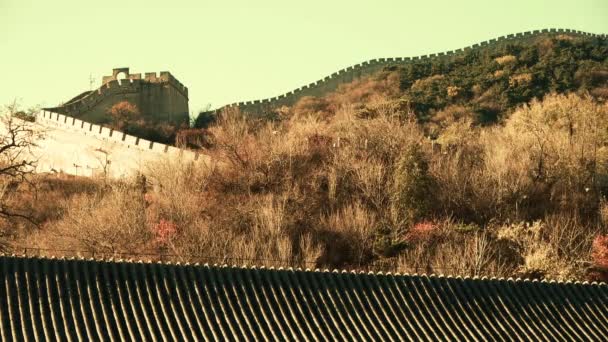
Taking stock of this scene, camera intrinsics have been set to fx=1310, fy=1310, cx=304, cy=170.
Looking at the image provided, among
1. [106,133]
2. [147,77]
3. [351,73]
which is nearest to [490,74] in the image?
[351,73]

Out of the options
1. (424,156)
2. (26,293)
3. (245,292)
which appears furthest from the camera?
(424,156)

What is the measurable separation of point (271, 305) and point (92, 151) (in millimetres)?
35515

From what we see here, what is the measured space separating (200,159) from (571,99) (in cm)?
1863

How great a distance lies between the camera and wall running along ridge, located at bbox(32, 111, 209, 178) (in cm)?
5306

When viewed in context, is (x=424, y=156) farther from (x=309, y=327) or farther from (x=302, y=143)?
(x=309, y=327)

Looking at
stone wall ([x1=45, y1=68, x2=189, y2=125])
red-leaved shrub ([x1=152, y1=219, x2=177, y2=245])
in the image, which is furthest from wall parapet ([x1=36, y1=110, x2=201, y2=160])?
red-leaved shrub ([x1=152, y1=219, x2=177, y2=245])

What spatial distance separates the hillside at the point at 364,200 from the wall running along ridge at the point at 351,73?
5.37m

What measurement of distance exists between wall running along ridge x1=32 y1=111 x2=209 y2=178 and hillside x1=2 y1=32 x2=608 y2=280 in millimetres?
1729

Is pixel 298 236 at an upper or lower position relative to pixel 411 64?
lower

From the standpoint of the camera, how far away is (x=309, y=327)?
70.2 feet

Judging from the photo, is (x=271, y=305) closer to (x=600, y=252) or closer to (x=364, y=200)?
(x=600, y=252)

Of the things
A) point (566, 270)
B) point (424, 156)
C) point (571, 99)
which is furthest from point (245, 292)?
point (571, 99)

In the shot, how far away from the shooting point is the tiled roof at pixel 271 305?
20234 millimetres

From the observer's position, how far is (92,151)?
184 feet
